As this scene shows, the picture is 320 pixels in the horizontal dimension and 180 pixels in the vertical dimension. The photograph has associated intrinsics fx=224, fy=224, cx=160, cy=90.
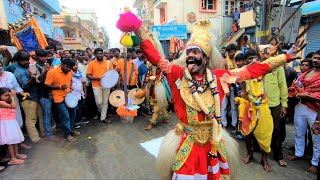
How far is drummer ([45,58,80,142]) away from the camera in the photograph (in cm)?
505

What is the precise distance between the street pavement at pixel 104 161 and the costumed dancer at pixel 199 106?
1.53 m

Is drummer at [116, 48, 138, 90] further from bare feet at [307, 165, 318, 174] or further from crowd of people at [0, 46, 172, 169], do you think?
bare feet at [307, 165, 318, 174]

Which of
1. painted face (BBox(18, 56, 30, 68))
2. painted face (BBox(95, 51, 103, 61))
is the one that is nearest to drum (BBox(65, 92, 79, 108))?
painted face (BBox(18, 56, 30, 68))

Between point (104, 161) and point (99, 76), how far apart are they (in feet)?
8.87

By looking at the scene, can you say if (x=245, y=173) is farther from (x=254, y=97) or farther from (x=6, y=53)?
(x=6, y=53)

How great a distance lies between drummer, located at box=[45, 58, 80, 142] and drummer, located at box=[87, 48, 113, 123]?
2.92ft

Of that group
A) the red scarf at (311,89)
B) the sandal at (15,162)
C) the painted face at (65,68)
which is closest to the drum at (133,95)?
the painted face at (65,68)

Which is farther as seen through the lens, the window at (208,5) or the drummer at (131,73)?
the window at (208,5)

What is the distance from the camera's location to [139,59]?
7598 millimetres

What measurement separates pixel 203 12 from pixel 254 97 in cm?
1781

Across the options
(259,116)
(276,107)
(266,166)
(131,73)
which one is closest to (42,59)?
(131,73)

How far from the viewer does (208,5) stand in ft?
66.6

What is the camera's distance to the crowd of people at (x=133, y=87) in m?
3.84

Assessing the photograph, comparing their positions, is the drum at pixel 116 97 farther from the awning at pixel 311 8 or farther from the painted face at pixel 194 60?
the awning at pixel 311 8
